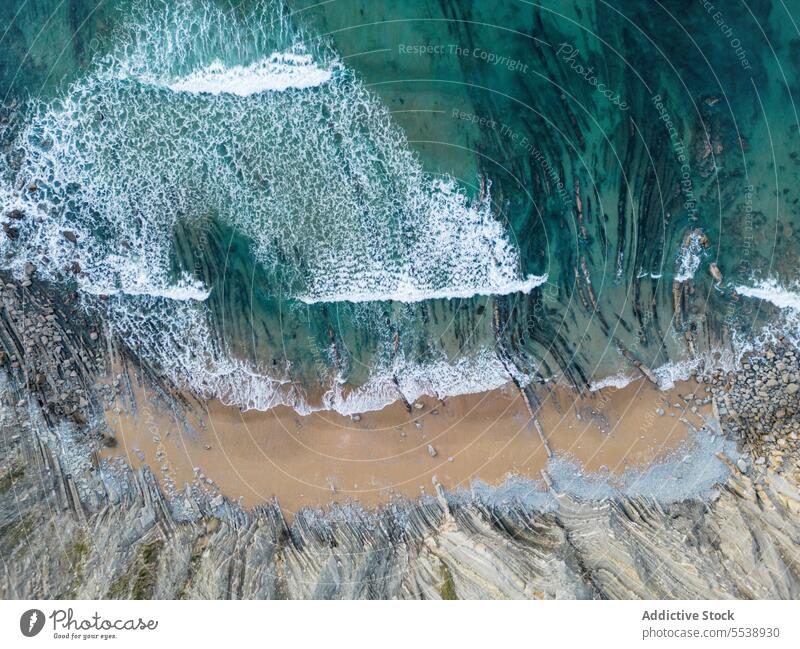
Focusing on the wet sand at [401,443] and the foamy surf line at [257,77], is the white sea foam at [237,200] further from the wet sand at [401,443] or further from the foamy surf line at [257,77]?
the wet sand at [401,443]

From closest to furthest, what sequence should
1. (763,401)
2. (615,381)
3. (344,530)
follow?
(344,530) < (763,401) < (615,381)

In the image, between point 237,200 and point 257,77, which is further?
point 237,200

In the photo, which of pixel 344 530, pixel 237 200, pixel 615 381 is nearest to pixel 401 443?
pixel 344 530

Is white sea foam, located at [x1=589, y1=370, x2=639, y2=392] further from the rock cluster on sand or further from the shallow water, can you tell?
the rock cluster on sand

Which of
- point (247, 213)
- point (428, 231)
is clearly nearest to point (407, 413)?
point (428, 231)

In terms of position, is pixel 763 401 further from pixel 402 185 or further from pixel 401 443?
pixel 402 185

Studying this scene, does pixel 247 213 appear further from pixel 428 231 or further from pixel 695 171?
pixel 695 171
